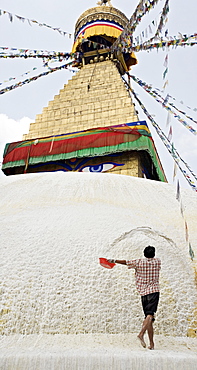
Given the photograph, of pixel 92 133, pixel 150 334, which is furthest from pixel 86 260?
pixel 92 133

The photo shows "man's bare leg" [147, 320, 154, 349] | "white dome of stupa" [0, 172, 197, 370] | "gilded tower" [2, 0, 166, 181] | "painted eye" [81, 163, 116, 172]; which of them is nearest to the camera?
"man's bare leg" [147, 320, 154, 349]

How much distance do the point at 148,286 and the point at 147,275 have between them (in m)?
0.07

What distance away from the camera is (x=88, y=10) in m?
13.1

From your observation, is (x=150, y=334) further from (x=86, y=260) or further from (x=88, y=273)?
(x=86, y=260)

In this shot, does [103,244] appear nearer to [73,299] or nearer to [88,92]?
[73,299]

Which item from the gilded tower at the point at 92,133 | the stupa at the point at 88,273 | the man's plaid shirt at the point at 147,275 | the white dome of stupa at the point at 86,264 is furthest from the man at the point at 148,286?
the gilded tower at the point at 92,133

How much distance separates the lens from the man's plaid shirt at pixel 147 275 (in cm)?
225

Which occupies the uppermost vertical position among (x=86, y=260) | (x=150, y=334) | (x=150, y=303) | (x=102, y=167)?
(x=102, y=167)

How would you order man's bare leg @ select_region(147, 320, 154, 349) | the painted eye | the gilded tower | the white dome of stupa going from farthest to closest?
1. the painted eye
2. the gilded tower
3. the white dome of stupa
4. man's bare leg @ select_region(147, 320, 154, 349)

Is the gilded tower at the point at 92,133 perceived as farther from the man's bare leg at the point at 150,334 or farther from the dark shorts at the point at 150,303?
the man's bare leg at the point at 150,334

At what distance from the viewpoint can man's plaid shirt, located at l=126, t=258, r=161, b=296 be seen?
2246 mm

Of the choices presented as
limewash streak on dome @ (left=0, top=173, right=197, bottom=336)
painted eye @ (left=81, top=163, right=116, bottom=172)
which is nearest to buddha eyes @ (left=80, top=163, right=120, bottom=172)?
painted eye @ (left=81, top=163, right=116, bottom=172)

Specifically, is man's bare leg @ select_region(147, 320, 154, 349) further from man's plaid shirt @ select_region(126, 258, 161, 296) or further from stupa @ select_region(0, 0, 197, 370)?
man's plaid shirt @ select_region(126, 258, 161, 296)

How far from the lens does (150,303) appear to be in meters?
2.20
